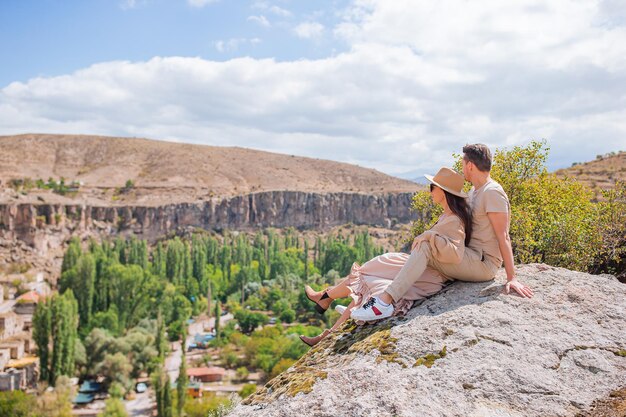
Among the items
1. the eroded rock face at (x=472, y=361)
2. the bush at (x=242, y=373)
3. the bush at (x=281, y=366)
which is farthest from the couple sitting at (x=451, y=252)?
the bush at (x=242, y=373)

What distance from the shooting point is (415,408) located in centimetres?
369

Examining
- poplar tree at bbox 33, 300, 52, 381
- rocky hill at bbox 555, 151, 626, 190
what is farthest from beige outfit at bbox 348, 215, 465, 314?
poplar tree at bbox 33, 300, 52, 381

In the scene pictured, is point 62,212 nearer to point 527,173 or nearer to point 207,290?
point 207,290

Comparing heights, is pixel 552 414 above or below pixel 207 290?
above

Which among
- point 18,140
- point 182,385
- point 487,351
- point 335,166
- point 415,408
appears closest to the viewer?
point 415,408

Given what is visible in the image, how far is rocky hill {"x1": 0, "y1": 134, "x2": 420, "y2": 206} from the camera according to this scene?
123m

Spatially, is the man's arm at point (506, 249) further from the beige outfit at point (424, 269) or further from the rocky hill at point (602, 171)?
the rocky hill at point (602, 171)

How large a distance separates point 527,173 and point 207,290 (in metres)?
62.5

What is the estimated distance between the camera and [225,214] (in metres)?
118

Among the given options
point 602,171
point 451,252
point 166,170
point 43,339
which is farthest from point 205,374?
point 166,170

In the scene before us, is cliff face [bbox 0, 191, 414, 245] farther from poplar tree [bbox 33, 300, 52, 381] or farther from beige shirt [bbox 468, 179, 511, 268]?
beige shirt [bbox 468, 179, 511, 268]

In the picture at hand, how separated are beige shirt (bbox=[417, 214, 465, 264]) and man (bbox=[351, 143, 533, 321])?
3.0 inches

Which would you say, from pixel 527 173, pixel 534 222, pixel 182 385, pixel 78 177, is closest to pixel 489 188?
pixel 534 222

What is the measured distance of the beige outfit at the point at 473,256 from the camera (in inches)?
192
